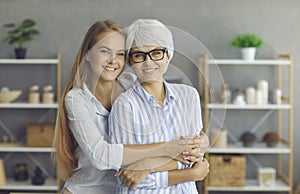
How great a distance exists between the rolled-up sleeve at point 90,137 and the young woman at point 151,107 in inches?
1.3

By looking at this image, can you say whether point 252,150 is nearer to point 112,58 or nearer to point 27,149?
point 27,149

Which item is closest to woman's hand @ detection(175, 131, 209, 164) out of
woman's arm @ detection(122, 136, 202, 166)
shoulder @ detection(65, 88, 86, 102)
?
woman's arm @ detection(122, 136, 202, 166)

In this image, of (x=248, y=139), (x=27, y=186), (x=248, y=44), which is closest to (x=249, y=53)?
(x=248, y=44)

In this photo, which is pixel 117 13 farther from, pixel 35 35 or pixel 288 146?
pixel 288 146

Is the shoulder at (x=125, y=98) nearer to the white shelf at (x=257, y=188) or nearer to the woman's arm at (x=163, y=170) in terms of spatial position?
the woman's arm at (x=163, y=170)

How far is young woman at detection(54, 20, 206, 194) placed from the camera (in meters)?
1.45

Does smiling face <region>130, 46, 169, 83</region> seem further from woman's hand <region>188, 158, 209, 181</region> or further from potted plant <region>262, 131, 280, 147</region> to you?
potted plant <region>262, 131, 280, 147</region>

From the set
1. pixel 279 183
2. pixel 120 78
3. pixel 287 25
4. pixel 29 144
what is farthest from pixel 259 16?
pixel 120 78

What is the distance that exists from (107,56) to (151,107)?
0.18 meters

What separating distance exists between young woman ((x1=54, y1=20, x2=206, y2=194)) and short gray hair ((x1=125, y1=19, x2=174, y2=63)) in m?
0.05

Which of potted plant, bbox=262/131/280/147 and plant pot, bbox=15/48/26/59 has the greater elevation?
plant pot, bbox=15/48/26/59

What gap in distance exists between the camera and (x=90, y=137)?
1.53 metres

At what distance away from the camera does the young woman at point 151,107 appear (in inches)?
54.7

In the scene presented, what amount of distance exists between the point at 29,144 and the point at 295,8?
2.36 m
